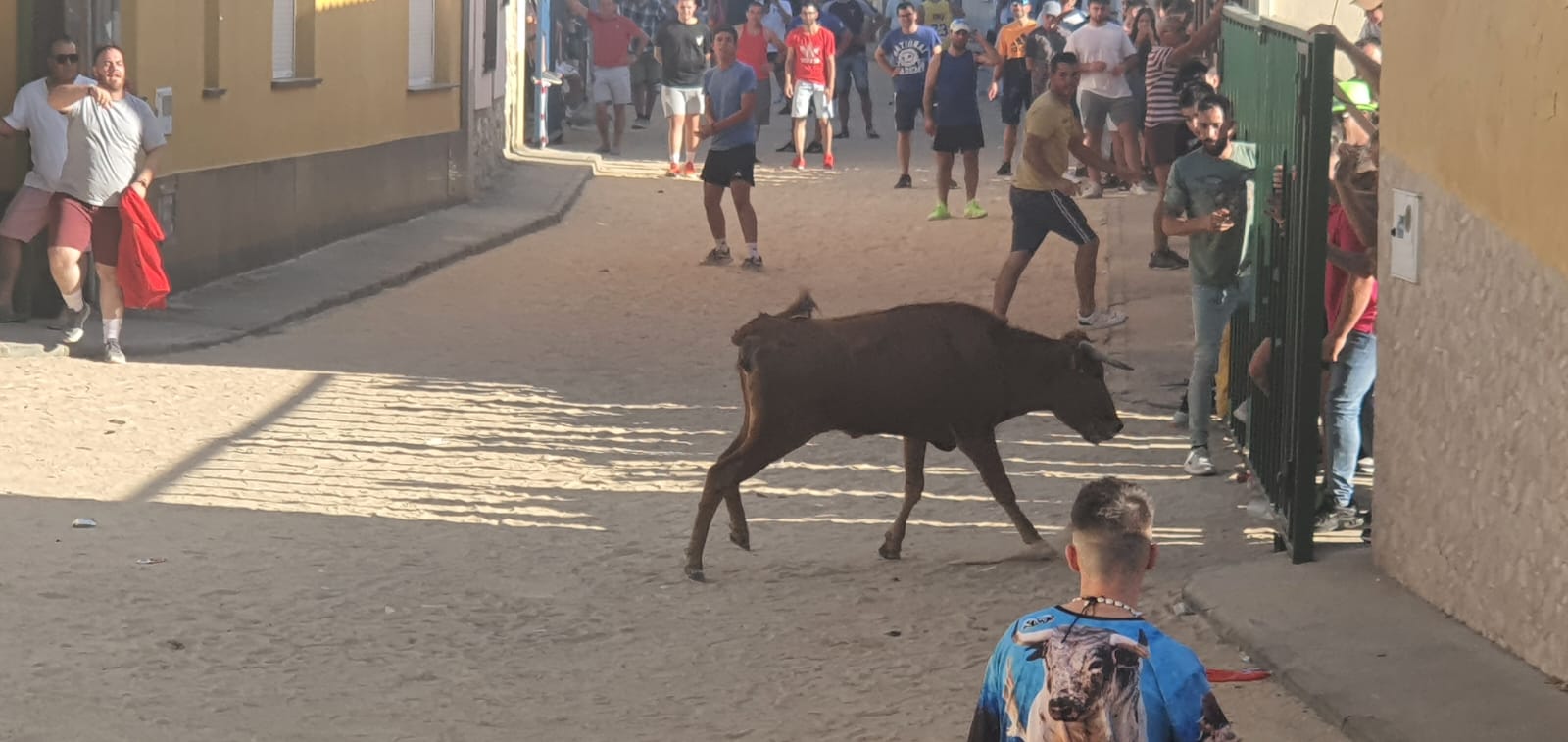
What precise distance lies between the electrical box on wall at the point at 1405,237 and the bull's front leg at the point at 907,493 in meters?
1.93

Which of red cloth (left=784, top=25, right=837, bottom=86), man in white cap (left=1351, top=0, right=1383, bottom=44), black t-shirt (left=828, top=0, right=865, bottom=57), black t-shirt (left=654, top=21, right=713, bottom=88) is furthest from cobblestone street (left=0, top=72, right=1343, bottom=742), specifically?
black t-shirt (left=828, top=0, right=865, bottom=57)

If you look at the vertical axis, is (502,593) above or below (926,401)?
below

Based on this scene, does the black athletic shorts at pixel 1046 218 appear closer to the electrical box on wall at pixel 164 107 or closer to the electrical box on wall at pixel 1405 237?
the electrical box on wall at pixel 164 107

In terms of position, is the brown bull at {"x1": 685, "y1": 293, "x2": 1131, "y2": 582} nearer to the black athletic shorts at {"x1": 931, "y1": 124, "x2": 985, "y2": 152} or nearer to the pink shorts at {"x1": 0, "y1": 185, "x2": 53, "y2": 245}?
the pink shorts at {"x1": 0, "y1": 185, "x2": 53, "y2": 245}

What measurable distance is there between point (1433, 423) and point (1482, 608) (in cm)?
76

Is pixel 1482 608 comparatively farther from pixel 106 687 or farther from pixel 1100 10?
pixel 1100 10

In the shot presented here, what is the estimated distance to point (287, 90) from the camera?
16.9 metres

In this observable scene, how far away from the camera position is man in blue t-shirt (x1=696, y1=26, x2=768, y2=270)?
16.7 meters

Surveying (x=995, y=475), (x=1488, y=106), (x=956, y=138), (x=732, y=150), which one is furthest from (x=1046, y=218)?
(x=1488, y=106)

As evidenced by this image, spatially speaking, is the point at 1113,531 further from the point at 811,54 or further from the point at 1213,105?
the point at 811,54

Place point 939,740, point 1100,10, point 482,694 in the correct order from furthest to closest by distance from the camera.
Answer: point 1100,10 → point 482,694 → point 939,740

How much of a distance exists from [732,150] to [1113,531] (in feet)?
43.0

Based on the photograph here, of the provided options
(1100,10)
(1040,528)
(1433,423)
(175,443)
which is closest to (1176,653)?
(1433,423)

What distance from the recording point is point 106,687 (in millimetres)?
6531
